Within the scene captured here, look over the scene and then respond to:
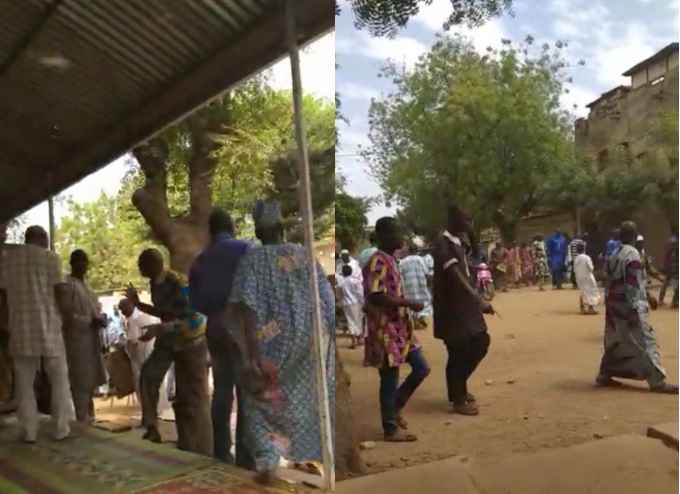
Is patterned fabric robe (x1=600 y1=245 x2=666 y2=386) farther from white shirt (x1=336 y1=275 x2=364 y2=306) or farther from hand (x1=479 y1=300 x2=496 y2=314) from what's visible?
white shirt (x1=336 y1=275 x2=364 y2=306)

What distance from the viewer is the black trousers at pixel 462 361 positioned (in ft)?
6.73

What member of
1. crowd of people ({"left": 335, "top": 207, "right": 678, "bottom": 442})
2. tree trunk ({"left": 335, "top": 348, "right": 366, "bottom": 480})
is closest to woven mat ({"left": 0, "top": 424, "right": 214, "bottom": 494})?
tree trunk ({"left": 335, "top": 348, "right": 366, "bottom": 480})

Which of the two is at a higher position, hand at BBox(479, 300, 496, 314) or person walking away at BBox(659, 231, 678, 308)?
person walking away at BBox(659, 231, 678, 308)

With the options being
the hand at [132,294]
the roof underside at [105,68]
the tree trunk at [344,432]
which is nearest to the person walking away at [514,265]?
the tree trunk at [344,432]

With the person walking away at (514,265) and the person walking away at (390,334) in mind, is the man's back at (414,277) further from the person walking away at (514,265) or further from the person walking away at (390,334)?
the person walking away at (514,265)

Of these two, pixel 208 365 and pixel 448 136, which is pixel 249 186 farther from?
pixel 448 136

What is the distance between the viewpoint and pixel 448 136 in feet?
6.48

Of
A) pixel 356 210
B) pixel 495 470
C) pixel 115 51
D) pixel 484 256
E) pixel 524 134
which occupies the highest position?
pixel 115 51

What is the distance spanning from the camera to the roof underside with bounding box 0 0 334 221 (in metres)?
2.79

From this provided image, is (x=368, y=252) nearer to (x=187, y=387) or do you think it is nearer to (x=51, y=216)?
(x=187, y=387)

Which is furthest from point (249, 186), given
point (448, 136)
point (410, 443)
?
point (410, 443)

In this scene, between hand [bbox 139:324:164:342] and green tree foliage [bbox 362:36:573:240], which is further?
hand [bbox 139:324:164:342]

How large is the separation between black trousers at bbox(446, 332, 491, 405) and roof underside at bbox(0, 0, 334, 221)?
1.20 metres

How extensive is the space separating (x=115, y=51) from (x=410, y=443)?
2.35 meters
